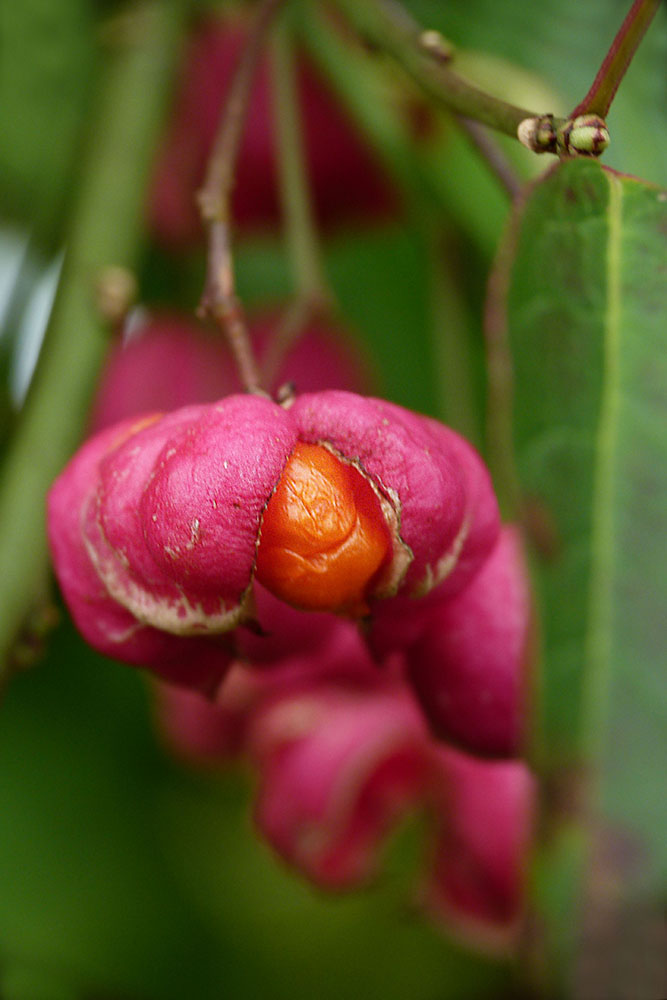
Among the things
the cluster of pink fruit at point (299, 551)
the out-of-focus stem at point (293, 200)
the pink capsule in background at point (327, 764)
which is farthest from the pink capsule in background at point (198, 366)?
the cluster of pink fruit at point (299, 551)

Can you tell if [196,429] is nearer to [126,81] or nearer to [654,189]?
[654,189]

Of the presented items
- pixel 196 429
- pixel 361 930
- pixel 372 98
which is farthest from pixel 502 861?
pixel 372 98

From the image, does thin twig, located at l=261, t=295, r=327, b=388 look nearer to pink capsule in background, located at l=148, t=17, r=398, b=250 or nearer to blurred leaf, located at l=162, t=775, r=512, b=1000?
pink capsule in background, located at l=148, t=17, r=398, b=250

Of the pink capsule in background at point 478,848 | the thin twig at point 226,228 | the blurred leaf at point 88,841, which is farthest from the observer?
the blurred leaf at point 88,841

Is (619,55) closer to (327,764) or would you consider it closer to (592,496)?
(592,496)

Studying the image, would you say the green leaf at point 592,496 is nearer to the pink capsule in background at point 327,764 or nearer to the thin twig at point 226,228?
the thin twig at point 226,228
